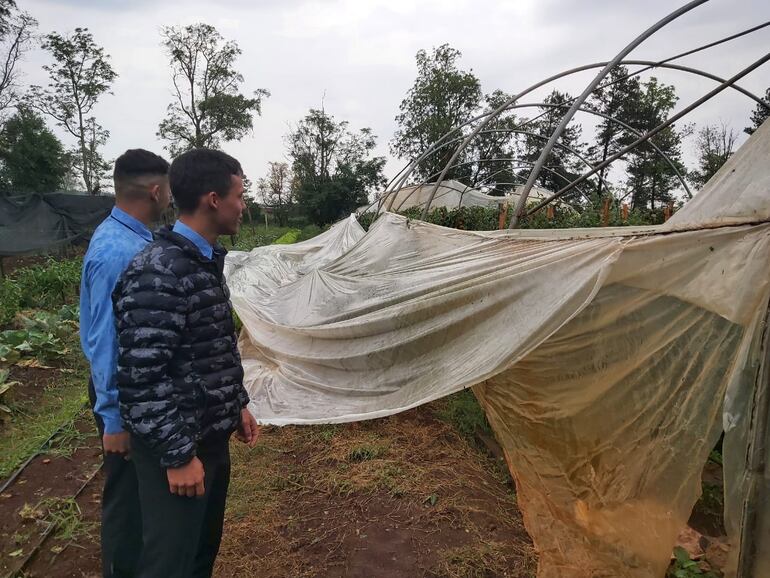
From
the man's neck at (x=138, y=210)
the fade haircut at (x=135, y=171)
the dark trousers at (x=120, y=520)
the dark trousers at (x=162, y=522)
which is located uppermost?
the fade haircut at (x=135, y=171)

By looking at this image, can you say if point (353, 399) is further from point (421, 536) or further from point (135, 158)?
point (135, 158)

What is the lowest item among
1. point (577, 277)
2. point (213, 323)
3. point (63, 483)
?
point (63, 483)

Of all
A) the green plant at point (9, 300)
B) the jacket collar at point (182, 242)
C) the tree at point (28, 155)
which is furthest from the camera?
the tree at point (28, 155)

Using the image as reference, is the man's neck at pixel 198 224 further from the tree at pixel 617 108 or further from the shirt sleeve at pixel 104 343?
the tree at pixel 617 108

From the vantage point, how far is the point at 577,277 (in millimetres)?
1726

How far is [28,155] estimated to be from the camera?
15.3 meters

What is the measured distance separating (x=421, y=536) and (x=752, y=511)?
5.36 ft

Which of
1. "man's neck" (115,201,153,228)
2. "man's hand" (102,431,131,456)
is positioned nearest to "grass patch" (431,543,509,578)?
"man's hand" (102,431,131,456)

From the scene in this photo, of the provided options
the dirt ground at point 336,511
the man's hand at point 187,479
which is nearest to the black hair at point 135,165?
the man's hand at point 187,479

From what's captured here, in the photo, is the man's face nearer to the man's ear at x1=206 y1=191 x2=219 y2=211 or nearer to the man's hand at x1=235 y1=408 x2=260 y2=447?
the man's ear at x1=206 y1=191 x2=219 y2=211

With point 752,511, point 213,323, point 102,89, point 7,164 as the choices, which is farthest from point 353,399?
point 102,89

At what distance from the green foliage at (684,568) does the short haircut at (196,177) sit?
8.04 feet

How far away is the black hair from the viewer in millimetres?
1844

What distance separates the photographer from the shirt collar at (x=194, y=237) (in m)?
1.45
